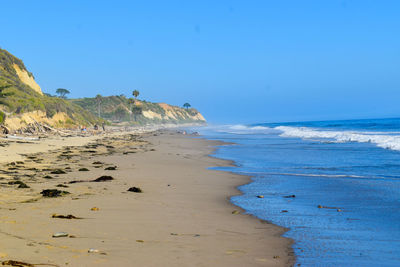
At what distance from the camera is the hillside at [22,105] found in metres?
40.3

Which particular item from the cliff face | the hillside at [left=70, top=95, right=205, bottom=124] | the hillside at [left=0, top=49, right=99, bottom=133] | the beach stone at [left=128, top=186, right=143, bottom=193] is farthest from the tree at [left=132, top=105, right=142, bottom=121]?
the beach stone at [left=128, top=186, right=143, bottom=193]

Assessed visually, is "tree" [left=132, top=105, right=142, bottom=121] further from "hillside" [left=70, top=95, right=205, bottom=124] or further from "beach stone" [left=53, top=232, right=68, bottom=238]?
"beach stone" [left=53, top=232, right=68, bottom=238]

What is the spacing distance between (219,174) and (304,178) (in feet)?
10.9

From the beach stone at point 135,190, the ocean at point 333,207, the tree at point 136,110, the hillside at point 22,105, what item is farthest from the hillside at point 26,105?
the tree at point 136,110

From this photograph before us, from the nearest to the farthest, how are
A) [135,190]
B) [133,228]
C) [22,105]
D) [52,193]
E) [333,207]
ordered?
[133,228]
[333,207]
[52,193]
[135,190]
[22,105]

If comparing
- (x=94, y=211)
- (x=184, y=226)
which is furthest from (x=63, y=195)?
(x=184, y=226)

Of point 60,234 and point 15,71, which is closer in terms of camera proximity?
point 60,234

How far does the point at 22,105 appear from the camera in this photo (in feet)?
146

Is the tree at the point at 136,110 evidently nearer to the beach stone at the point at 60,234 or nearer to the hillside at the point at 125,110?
the hillside at the point at 125,110

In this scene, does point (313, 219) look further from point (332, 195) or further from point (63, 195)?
point (63, 195)

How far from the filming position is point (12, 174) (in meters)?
12.4

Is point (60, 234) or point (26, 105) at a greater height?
point (26, 105)

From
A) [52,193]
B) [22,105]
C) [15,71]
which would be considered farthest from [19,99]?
[52,193]

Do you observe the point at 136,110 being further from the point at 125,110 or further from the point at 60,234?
the point at 60,234
